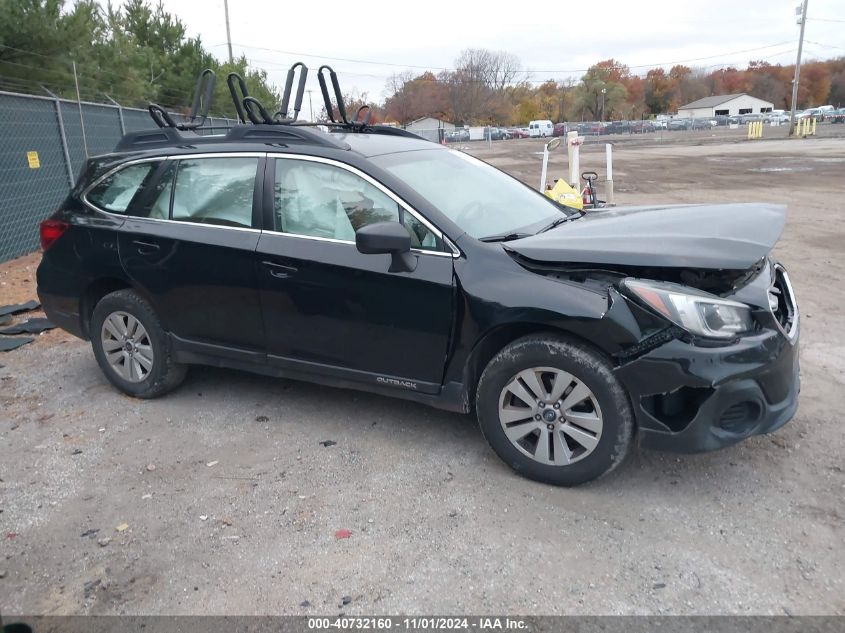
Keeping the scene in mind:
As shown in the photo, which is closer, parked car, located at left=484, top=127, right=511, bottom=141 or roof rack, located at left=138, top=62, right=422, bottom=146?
roof rack, located at left=138, top=62, right=422, bottom=146

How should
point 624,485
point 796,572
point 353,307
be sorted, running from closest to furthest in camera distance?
1. point 796,572
2. point 624,485
3. point 353,307

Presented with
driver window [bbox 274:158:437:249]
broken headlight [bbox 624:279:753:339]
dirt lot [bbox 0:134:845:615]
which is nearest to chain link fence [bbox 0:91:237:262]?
driver window [bbox 274:158:437:249]

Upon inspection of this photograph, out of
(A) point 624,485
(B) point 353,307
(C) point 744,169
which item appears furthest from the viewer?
(C) point 744,169

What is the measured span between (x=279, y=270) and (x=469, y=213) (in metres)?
1.14

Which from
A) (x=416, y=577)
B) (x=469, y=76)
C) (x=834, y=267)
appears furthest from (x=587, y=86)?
(x=416, y=577)

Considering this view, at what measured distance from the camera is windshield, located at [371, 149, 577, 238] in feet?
Result: 12.3

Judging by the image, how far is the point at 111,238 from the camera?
177 inches

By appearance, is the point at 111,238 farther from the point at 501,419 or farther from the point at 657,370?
the point at 657,370

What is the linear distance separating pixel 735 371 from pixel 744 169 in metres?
22.2

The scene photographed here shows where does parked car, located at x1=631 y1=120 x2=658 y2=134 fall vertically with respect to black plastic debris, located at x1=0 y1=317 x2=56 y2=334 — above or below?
above

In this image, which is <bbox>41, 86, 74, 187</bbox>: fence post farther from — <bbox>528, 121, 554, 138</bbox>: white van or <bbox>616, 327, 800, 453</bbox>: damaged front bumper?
<bbox>528, 121, 554, 138</bbox>: white van

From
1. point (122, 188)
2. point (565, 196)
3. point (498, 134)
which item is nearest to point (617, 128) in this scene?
point (498, 134)

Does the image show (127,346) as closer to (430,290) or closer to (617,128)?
(430,290)

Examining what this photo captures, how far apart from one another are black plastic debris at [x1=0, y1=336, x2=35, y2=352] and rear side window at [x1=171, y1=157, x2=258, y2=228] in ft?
8.63
